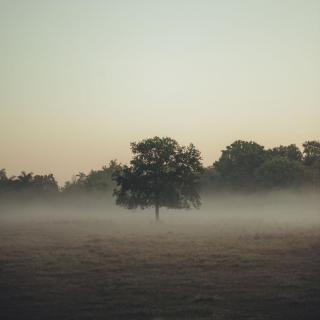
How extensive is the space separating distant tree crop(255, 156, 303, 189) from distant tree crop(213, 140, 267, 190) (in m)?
6.98

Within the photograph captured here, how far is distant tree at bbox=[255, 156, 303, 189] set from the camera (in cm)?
9556

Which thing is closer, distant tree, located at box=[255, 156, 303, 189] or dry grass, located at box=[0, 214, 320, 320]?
dry grass, located at box=[0, 214, 320, 320]

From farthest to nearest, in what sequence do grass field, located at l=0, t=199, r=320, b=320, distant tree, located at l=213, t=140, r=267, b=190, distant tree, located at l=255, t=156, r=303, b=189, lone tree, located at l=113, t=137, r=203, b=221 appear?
distant tree, located at l=213, t=140, r=267, b=190 → distant tree, located at l=255, t=156, r=303, b=189 → lone tree, located at l=113, t=137, r=203, b=221 → grass field, located at l=0, t=199, r=320, b=320

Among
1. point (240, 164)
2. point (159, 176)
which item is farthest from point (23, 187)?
point (159, 176)

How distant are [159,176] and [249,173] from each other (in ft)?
179

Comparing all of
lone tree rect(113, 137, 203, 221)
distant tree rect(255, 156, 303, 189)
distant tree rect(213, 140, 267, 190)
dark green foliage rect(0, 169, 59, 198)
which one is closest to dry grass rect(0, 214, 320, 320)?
lone tree rect(113, 137, 203, 221)

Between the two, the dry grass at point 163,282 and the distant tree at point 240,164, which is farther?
the distant tree at point 240,164

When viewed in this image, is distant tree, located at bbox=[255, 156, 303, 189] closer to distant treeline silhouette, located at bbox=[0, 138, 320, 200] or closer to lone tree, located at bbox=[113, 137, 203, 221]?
distant treeline silhouette, located at bbox=[0, 138, 320, 200]

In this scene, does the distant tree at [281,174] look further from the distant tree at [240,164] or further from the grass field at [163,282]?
the grass field at [163,282]

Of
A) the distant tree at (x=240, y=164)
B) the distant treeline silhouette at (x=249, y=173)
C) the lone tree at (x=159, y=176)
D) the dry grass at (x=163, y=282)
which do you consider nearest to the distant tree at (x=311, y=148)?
the distant treeline silhouette at (x=249, y=173)

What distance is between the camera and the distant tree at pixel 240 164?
111750 millimetres

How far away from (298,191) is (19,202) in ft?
358

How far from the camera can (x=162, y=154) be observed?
63.1 meters

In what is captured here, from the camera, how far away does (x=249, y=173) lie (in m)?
112
